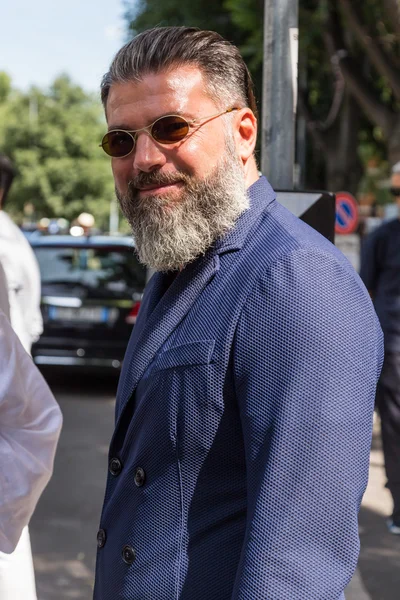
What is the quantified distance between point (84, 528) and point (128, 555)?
172 inches

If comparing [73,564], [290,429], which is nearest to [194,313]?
[290,429]

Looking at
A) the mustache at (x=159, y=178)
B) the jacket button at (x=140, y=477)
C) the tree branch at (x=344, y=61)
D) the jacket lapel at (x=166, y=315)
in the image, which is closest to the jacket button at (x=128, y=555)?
the jacket button at (x=140, y=477)

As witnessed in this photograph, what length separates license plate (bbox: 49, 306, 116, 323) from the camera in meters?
11.0

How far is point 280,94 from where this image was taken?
3748mm

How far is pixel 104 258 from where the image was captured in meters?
11.1

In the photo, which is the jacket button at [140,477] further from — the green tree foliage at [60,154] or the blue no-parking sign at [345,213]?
the green tree foliage at [60,154]

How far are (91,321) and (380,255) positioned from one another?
5.36 m

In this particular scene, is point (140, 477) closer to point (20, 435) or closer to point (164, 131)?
point (164, 131)

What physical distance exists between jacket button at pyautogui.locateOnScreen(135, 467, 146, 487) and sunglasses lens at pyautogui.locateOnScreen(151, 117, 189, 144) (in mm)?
620

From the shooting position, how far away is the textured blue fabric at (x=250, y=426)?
155 cm

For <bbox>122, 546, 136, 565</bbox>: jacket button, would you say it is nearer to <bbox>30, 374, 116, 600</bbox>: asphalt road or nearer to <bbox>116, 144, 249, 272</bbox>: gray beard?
<bbox>116, 144, 249, 272</bbox>: gray beard

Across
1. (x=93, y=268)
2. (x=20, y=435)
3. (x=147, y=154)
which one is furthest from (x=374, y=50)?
(x=147, y=154)

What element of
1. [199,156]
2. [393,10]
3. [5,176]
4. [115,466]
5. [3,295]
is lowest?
[115,466]

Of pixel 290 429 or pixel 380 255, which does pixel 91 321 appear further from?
pixel 290 429
